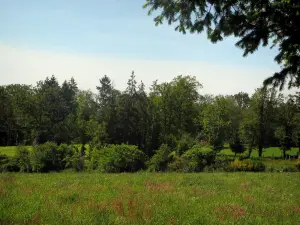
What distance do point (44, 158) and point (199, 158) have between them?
57.4 ft

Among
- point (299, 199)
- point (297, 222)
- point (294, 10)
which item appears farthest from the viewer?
point (299, 199)

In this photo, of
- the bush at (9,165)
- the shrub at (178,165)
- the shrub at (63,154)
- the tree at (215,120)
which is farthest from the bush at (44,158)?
the tree at (215,120)

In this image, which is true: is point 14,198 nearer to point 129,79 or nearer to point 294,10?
point 294,10

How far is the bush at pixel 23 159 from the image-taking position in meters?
31.2

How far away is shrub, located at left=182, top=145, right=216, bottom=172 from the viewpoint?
1190 inches

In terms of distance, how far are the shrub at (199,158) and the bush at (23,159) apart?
17.7 metres

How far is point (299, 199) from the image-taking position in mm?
13109

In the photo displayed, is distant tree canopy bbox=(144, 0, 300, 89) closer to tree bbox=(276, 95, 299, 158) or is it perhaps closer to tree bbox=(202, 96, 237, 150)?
tree bbox=(202, 96, 237, 150)

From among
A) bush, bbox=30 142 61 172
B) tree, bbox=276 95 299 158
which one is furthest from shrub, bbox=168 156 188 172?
tree, bbox=276 95 299 158

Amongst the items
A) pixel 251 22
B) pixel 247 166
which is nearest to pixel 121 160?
pixel 247 166

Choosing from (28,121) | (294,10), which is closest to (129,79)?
→ (28,121)

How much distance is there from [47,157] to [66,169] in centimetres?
260

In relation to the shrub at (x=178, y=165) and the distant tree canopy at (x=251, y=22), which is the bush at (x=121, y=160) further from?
the distant tree canopy at (x=251, y=22)

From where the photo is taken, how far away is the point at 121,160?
2936 centimetres
